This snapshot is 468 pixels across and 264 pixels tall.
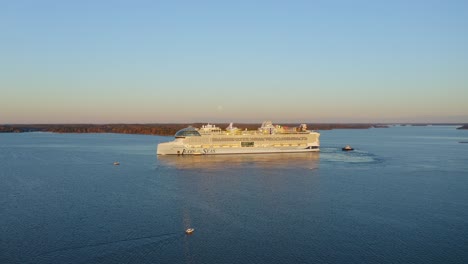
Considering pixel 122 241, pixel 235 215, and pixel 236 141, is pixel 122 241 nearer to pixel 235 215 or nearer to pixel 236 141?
pixel 235 215

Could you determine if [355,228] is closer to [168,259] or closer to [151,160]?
[168,259]

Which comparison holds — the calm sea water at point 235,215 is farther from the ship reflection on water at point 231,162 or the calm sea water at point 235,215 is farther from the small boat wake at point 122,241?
the ship reflection on water at point 231,162

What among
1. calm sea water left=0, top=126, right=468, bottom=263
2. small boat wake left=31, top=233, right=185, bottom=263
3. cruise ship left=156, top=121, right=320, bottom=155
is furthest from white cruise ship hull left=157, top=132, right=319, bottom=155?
small boat wake left=31, top=233, right=185, bottom=263

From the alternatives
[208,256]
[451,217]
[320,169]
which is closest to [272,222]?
[208,256]

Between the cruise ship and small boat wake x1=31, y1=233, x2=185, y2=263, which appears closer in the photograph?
small boat wake x1=31, y1=233, x2=185, y2=263

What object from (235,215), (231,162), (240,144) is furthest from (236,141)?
(235,215)

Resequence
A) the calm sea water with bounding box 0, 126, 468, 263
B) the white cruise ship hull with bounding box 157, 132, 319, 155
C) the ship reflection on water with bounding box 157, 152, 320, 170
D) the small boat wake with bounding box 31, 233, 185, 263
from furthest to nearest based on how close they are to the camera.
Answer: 1. the white cruise ship hull with bounding box 157, 132, 319, 155
2. the ship reflection on water with bounding box 157, 152, 320, 170
3. the calm sea water with bounding box 0, 126, 468, 263
4. the small boat wake with bounding box 31, 233, 185, 263

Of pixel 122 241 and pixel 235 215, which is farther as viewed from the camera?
pixel 235 215

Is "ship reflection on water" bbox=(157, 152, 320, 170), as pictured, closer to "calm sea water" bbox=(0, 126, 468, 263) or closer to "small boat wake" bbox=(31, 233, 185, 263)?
"calm sea water" bbox=(0, 126, 468, 263)
